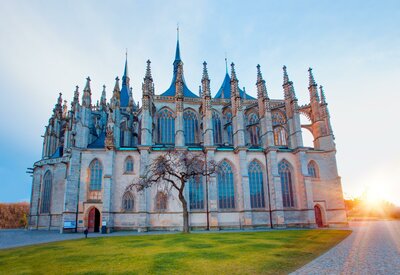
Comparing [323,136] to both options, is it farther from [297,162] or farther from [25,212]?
[25,212]

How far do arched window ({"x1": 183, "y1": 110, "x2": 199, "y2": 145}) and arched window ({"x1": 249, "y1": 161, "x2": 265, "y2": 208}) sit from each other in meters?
9.71

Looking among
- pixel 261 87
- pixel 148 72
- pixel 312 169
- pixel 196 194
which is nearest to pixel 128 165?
pixel 196 194

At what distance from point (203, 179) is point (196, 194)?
75.3 inches

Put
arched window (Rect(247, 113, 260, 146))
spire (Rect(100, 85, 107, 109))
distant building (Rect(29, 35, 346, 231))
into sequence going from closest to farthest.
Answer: distant building (Rect(29, 35, 346, 231))
arched window (Rect(247, 113, 260, 146))
spire (Rect(100, 85, 107, 109))

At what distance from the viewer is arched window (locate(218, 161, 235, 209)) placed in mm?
30125

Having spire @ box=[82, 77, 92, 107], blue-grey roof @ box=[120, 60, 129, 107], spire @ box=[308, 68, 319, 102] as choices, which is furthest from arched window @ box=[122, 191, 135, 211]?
spire @ box=[308, 68, 319, 102]

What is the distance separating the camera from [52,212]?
3466 cm

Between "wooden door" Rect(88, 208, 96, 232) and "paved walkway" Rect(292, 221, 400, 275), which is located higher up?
"wooden door" Rect(88, 208, 96, 232)

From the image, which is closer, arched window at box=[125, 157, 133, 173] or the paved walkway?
the paved walkway

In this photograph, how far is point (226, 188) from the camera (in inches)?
1206

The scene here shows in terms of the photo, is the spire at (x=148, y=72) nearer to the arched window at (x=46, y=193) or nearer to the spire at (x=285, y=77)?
the spire at (x=285, y=77)

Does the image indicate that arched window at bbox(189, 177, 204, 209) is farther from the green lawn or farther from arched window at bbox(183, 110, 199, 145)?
the green lawn

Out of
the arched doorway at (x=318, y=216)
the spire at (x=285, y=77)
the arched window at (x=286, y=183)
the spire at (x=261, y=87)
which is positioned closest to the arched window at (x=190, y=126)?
the spire at (x=261, y=87)

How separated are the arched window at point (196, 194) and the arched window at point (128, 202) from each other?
6.62 metres
